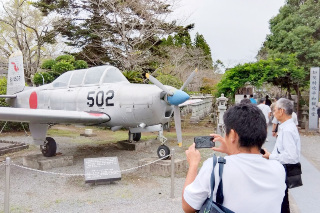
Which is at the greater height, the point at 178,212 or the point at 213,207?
the point at 213,207

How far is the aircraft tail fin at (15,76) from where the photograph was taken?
10430 millimetres

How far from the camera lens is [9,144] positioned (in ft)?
30.9

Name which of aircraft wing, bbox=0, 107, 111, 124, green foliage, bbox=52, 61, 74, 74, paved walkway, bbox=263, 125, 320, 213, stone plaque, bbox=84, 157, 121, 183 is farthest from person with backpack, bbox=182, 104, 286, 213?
green foliage, bbox=52, 61, 74, 74

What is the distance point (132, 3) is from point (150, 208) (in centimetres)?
1595

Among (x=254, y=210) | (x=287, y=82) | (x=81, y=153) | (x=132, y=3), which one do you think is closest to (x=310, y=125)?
(x=287, y=82)

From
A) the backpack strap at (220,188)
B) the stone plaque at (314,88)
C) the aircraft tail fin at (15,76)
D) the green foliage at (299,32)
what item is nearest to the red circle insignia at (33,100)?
the aircraft tail fin at (15,76)

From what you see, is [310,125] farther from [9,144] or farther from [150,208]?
[9,144]

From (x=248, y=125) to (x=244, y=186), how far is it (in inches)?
13.8

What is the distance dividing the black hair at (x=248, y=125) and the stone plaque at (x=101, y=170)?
4294 mm

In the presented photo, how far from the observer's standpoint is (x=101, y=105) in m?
7.80

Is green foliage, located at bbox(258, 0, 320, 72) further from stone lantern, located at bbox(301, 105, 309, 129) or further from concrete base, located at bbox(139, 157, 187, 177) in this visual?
concrete base, located at bbox(139, 157, 187, 177)

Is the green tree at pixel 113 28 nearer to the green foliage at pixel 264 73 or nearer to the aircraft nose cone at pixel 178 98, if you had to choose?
the green foliage at pixel 264 73

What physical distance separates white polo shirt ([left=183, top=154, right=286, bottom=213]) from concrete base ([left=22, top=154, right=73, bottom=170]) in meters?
6.07

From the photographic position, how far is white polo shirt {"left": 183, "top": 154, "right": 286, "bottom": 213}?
143cm
